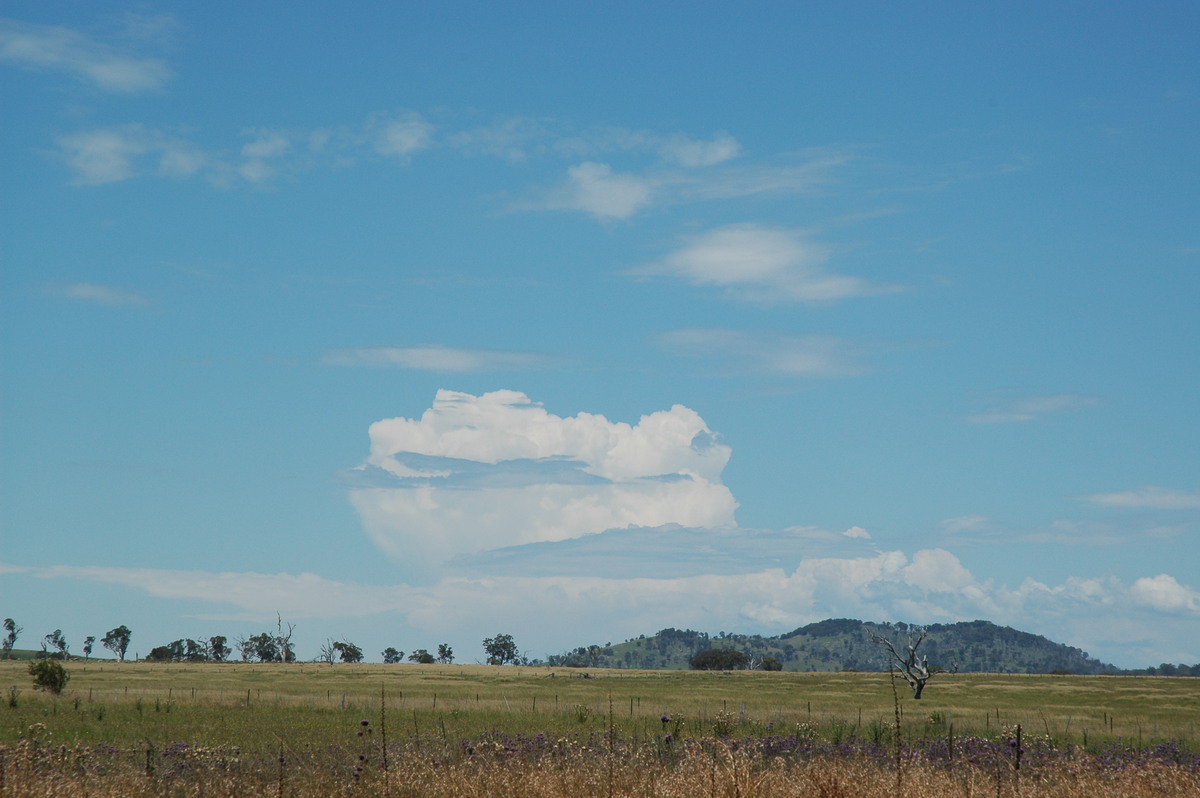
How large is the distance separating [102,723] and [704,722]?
21.3 metres

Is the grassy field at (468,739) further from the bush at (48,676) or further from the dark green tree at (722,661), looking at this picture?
the dark green tree at (722,661)

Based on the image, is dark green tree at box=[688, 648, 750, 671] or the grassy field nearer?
the grassy field

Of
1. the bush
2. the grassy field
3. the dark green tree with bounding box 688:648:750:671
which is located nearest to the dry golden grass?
the grassy field

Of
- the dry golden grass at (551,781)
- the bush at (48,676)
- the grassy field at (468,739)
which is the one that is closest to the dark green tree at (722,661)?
the grassy field at (468,739)

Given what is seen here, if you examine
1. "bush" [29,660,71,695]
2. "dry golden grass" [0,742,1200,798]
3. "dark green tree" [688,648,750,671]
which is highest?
"dry golden grass" [0,742,1200,798]

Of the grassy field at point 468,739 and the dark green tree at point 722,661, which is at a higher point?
the grassy field at point 468,739

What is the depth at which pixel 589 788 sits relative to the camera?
11891 mm

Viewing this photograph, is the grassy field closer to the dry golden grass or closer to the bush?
the dry golden grass

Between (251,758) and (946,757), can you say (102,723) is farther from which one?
(946,757)

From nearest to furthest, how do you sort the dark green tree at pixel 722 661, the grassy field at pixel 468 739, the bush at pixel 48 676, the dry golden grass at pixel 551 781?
the dry golden grass at pixel 551 781 → the grassy field at pixel 468 739 → the bush at pixel 48 676 → the dark green tree at pixel 722 661

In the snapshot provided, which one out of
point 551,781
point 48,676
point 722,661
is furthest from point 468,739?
point 722,661

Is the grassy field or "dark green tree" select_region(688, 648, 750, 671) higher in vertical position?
the grassy field

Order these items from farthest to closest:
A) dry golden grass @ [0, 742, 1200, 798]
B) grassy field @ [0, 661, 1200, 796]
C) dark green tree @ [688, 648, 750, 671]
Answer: dark green tree @ [688, 648, 750, 671] < grassy field @ [0, 661, 1200, 796] < dry golden grass @ [0, 742, 1200, 798]

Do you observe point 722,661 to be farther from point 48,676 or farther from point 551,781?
point 551,781
